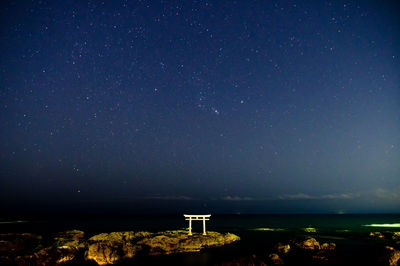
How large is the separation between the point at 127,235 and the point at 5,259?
14.9 m

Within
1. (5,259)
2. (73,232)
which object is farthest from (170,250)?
(73,232)

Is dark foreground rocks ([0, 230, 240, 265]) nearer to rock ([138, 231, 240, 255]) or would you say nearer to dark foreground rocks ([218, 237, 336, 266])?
rock ([138, 231, 240, 255])

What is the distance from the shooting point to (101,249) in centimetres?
2500

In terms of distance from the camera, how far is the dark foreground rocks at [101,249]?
23.7 meters

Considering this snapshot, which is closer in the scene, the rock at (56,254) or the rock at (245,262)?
the rock at (245,262)

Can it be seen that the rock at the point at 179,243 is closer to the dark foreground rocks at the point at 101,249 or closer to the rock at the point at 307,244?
the dark foreground rocks at the point at 101,249

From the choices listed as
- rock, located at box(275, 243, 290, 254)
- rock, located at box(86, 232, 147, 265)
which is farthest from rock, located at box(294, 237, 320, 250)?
rock, located at box(86, 232, 147, 265)

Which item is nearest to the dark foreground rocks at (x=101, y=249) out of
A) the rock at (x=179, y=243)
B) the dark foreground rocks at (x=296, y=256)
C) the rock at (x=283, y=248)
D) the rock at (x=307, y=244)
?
the rock at (x=179, y=243)

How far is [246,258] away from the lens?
2177cm

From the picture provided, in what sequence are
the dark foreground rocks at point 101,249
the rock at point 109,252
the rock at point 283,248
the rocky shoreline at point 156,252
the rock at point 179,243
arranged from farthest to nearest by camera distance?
the rock at point 179,243 < the rock at point 283,248 < the rock at point 109,252 < the dark foreground rocks at point 101,249 < the rocky shoreline at point 156,252

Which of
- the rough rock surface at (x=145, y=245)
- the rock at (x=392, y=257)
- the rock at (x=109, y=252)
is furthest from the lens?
the rough rock surface at (x=145, y=245)

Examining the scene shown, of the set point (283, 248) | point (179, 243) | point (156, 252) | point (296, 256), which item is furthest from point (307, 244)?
point (156, 252)

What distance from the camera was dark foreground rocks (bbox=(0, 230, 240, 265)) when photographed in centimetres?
2367

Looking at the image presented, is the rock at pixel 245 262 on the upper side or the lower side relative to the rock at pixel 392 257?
upper
